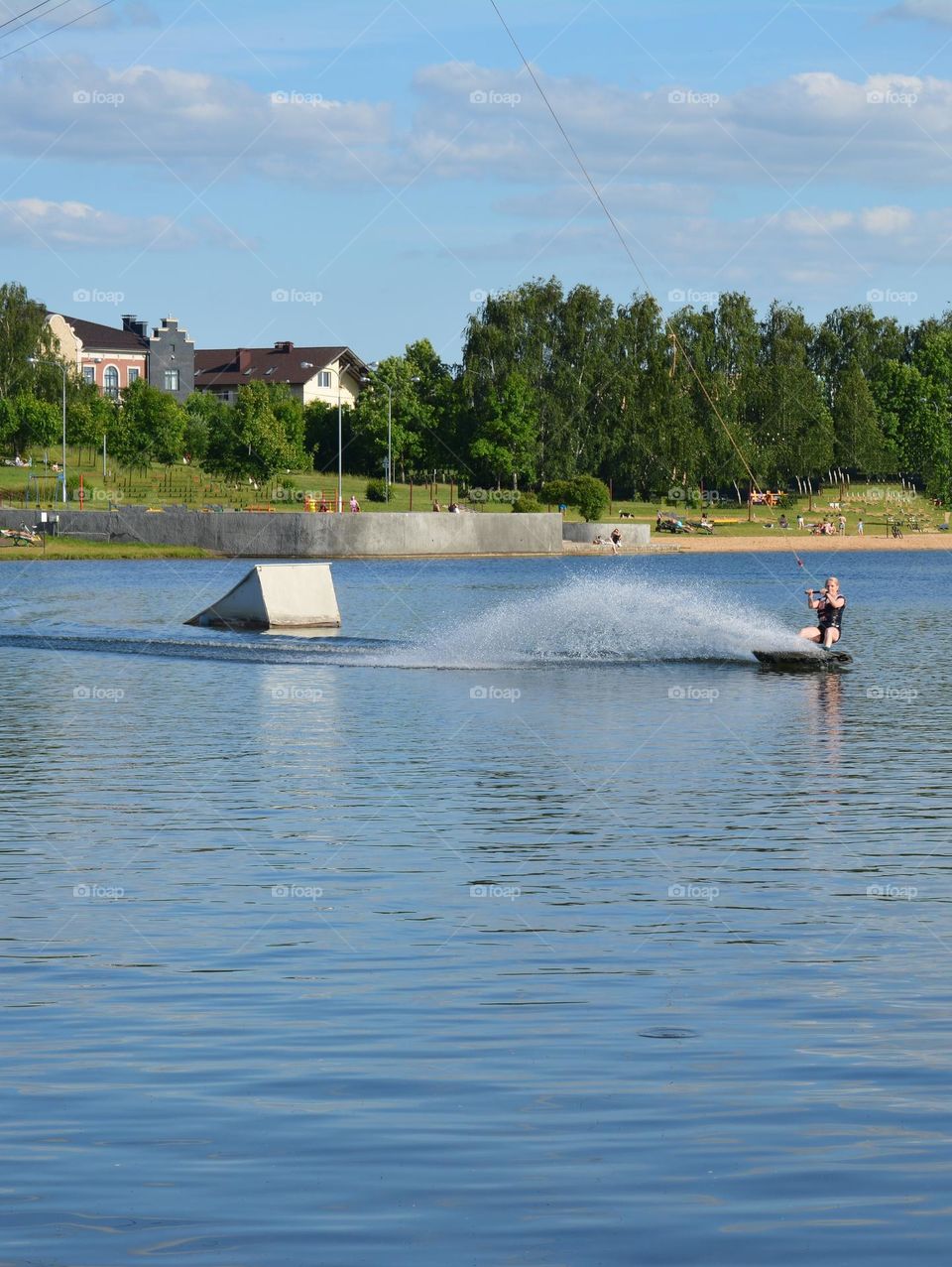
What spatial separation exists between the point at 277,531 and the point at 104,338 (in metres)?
80.2

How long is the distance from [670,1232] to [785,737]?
18232 millimetres

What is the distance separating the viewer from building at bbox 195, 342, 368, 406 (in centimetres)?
18225

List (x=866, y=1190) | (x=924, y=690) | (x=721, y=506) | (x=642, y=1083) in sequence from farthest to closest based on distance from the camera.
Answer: (x=721, y=506) < (x=924, y=690) < (x=642, y=1083) < (x=866, y=1190)

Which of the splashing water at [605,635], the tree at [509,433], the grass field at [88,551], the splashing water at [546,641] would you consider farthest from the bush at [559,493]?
the splashing water at [605,635]

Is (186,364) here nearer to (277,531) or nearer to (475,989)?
(277,531)

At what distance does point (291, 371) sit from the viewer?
18338 centimetres

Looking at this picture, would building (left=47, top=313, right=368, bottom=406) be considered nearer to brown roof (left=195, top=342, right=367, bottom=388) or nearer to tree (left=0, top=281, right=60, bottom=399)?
brown roof (left=195, top=342, right=367, bottom=388)

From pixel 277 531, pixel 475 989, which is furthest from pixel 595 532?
pixel 475 989

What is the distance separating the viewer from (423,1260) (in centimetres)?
650

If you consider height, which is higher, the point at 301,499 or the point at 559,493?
the point at 559,493

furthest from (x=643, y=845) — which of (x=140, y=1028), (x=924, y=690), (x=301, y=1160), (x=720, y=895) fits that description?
(x=924, y=690)

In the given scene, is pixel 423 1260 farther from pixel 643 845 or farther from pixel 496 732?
pixel 496 732

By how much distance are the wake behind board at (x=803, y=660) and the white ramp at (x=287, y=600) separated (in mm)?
13480

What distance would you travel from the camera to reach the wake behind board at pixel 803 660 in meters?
36.4
